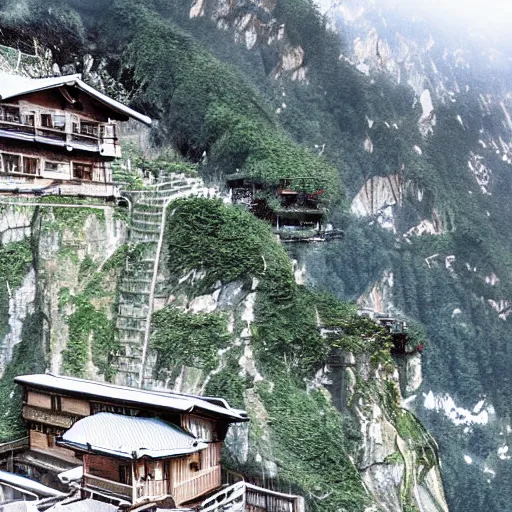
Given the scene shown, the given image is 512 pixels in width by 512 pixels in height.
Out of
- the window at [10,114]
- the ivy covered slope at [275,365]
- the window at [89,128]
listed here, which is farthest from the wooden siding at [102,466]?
the window at [89,128]

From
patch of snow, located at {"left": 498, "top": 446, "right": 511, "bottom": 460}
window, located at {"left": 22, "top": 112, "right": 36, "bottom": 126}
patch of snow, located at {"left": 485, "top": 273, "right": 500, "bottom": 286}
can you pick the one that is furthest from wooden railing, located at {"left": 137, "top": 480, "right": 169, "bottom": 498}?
patch of snow, located at {"left": 485, "top": 273, "right": 500, "bottom": 286}

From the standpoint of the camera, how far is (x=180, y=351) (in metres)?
19.4

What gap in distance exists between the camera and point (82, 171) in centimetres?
2434

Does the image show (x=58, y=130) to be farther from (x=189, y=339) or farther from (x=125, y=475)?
(x=125, y=475)

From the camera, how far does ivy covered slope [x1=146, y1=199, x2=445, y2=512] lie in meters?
18.4

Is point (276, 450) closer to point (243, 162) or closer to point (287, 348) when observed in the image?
point (287, 348)

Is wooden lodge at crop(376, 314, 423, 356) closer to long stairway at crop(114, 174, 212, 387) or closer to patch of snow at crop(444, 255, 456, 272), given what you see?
patch of snow at crop(444, 255, 456, 272)

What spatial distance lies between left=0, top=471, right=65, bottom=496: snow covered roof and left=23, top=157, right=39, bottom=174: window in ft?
34.4

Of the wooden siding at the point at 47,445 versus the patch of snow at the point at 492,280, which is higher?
the patch of snow at the point at 492,280

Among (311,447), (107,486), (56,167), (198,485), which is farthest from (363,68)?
(107,486)

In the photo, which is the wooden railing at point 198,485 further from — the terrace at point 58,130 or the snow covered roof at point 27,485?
the terrace at point 58,130

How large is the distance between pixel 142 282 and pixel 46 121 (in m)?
7.17

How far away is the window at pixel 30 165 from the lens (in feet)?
74.0

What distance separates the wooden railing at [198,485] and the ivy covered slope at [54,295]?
4640 mm
